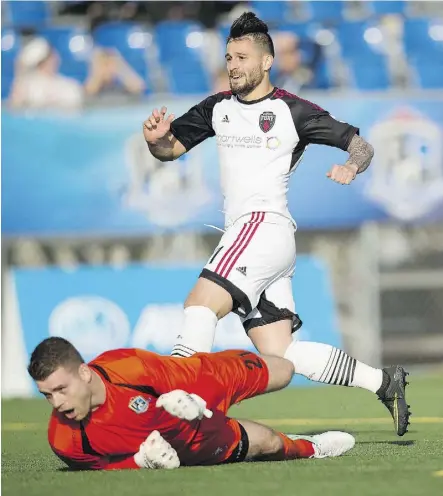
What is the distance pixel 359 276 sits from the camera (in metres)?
12.5

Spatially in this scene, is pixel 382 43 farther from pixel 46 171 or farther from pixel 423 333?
pixel 46 171

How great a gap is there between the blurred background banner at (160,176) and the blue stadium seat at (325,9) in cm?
267

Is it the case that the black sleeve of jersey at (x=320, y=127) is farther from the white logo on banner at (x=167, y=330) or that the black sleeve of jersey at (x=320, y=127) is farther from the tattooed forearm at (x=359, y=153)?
the white logo on banner at (x=167, y=330)

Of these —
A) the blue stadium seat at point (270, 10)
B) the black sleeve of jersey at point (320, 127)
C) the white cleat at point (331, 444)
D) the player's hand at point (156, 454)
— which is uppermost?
the blue stadium seat at point (270, 10)

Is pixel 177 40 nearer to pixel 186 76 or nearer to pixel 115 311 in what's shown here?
pixel 186 76

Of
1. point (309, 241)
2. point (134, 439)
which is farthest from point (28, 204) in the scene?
point (134, 439)

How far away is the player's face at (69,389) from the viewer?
4.99 m

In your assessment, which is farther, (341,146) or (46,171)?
(46,171)

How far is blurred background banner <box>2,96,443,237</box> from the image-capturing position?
38.7 ft

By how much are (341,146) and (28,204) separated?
5.94 metres

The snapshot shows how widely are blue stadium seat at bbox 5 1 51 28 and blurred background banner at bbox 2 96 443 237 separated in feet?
9.02

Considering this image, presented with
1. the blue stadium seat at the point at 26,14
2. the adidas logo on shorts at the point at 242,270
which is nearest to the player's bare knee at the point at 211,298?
the adidas logo on shorts at the point at 242,270

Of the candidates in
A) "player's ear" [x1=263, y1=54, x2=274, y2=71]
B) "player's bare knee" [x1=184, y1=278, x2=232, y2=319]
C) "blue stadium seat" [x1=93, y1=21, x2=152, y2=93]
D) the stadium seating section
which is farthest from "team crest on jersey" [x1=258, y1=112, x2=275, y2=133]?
"blue stadium seat" [x1=93, y1=21, x2=152, y2=93]

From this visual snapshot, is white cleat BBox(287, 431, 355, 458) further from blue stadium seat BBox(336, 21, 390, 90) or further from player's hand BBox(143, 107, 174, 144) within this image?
blue stadium seat BBox(336, 21, 390, 90)
